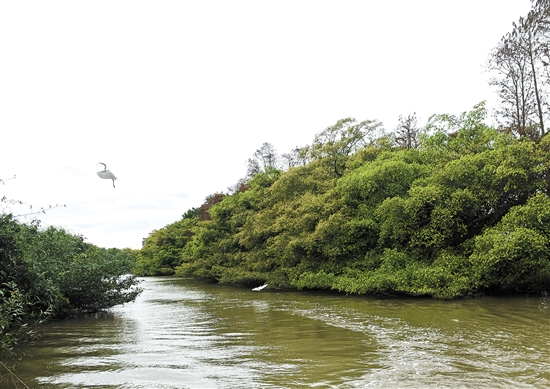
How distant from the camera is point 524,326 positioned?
34.3 feet

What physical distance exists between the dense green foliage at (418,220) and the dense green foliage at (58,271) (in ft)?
15.5

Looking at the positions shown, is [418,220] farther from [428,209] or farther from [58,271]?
[58,271]

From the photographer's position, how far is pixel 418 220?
18078 mm

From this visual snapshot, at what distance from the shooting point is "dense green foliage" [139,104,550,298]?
15.9 meters

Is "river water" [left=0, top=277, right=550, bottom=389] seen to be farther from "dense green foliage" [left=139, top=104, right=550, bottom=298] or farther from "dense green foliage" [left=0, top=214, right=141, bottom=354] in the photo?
"dense green foliage" [left=139, top=104, right=550, bottom=298]

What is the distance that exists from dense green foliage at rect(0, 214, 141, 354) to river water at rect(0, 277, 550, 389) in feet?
2.28

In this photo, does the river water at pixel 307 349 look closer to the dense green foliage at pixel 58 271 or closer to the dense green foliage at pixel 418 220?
the dense green foliage at pixel 58 271

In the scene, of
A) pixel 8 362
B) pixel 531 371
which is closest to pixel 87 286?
pixel 8 362

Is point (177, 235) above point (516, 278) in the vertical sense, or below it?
above

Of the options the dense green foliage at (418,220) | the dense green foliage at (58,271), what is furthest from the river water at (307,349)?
the dense green foliage at (418,220)

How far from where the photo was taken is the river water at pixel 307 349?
668 centimetres

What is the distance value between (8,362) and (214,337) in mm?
4237

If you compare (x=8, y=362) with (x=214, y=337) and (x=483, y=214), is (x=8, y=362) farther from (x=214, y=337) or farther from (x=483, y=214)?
(x=483, y=214)

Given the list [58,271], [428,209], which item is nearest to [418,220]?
[428,209]
